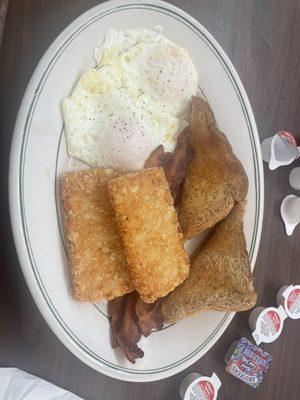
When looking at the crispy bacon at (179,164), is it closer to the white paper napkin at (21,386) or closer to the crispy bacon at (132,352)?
the crispy bacon at (132,352)

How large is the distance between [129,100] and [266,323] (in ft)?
3.74

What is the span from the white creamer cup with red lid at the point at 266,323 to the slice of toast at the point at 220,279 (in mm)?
236

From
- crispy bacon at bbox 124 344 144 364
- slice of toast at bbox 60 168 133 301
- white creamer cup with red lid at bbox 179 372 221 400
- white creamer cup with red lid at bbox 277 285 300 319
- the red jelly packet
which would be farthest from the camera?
white creamer cup with red lid at bbox 277 285 300 319

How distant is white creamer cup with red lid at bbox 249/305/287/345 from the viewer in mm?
2064

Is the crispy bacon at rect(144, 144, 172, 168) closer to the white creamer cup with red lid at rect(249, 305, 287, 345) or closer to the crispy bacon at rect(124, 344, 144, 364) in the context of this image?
the crispy bacon at rect(124, 344, 144, 364)

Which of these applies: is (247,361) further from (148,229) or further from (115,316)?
(148,229)

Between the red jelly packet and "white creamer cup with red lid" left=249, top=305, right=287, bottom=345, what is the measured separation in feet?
0.17

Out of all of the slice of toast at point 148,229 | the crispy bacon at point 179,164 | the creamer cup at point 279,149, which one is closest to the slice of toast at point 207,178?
the crispy bacon at point 179,164

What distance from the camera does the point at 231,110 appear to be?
6.41 feet

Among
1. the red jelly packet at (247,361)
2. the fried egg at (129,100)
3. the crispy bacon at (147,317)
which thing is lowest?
the red jelly packet at (247,361)

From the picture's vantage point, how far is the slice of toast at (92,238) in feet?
5.26

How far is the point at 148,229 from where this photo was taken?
64.9 inches

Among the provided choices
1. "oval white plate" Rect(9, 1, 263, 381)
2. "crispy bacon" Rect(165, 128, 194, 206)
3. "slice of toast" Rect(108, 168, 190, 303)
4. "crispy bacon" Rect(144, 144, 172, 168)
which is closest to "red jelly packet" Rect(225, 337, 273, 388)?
"oval white plate" Rect(9, 1, 263, 381)

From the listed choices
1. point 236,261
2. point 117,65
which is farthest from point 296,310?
point 117,65
